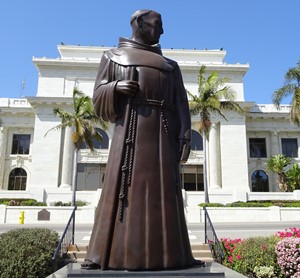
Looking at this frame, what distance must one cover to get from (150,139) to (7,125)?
161ft

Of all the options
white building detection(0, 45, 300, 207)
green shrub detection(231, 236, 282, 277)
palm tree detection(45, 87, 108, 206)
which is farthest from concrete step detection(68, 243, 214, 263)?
white building detection(0, 45, 300, 207)

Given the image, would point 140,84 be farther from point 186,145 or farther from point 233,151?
point 233,151

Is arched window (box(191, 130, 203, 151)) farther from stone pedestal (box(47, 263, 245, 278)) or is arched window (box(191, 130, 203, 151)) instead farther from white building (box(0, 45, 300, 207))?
stone pedestal (box(47, 263, 245, 278))

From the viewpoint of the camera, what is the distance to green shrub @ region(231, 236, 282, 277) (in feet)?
29.7

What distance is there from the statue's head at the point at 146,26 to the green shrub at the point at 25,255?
244 inches

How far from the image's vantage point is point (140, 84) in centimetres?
484

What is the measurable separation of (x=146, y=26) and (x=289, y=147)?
167 feet

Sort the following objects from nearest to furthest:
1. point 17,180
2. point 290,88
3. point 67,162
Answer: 1. point 290,88
2. point 67,162
3. point 17,180

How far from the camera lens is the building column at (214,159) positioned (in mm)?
44844

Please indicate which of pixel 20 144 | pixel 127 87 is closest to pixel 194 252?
pixel 127 87

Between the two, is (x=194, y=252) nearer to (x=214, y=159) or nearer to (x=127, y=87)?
(x=127, y=87)

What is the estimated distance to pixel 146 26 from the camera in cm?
505

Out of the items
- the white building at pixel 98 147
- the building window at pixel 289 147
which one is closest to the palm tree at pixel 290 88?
the white building at pixel 98 147

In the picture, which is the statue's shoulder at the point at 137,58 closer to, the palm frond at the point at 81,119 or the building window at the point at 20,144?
the palm frond at the point at 81,119
